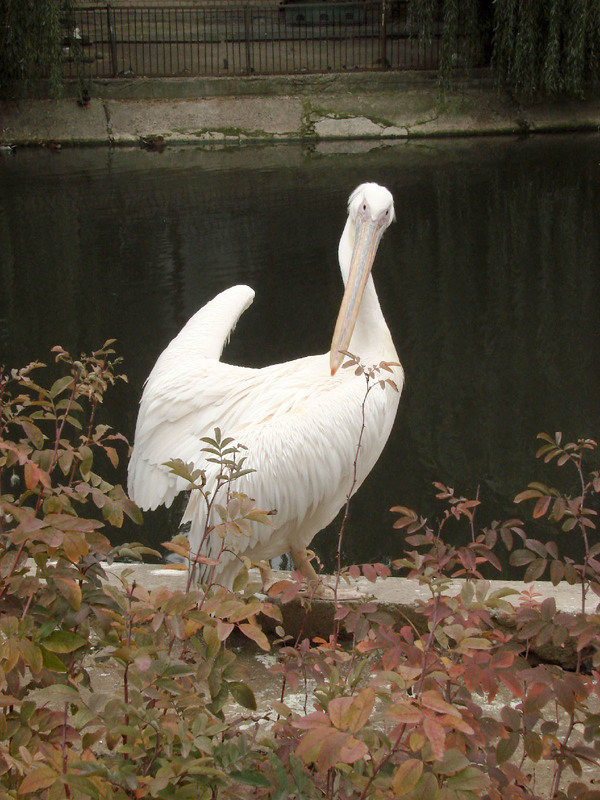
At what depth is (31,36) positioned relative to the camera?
1334 cm

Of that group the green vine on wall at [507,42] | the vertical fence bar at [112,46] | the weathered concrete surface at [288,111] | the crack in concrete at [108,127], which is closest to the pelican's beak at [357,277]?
the green vine on wall at [507,42]

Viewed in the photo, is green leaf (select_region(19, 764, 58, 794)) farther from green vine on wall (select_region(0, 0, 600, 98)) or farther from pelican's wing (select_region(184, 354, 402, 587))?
green vine on wall (select_region(0, 0, 600, 98))

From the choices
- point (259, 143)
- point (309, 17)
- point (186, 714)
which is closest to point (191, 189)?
point (259, 143)

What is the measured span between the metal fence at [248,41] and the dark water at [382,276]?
331cm

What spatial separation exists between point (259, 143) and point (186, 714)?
1411cm

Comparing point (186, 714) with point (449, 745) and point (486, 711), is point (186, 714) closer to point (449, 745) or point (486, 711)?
point (449, 745)

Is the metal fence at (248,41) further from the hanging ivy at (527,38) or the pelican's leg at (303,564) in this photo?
the pelican's leg at (303,564)

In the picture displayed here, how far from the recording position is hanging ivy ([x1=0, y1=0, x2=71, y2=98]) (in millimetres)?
13211

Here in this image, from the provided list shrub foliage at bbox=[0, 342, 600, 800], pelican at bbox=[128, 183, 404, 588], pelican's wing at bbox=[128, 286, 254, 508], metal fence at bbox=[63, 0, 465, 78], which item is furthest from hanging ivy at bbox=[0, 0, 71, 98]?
shrub foliage at bbox=[0, 342, 600, 800]

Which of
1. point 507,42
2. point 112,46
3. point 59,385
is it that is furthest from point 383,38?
point 59,385

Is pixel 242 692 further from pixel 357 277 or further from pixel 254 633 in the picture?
pixel 357 277

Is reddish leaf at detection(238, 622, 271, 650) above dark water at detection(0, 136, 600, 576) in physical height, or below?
above

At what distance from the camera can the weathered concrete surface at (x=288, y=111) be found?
14.3 metres

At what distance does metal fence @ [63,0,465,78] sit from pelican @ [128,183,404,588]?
520 inches
